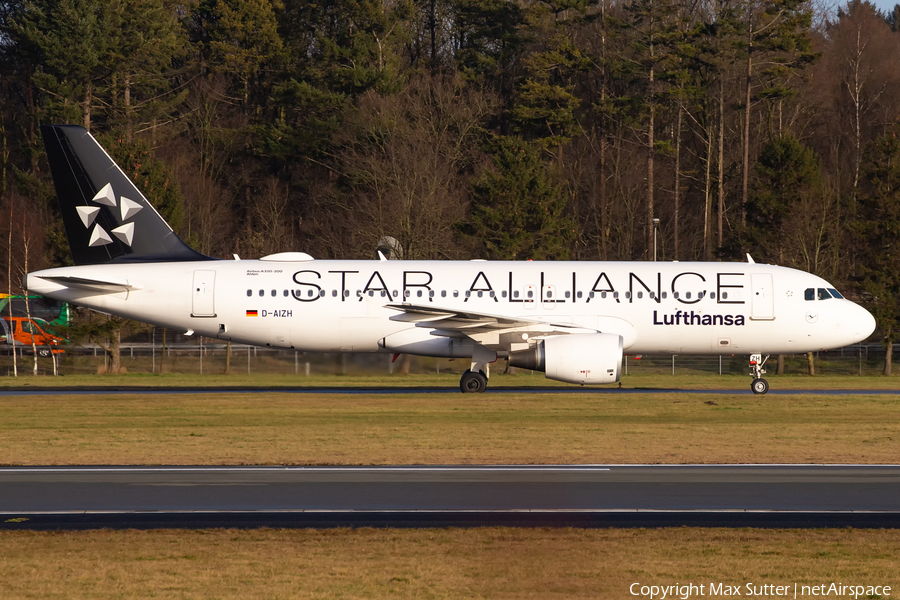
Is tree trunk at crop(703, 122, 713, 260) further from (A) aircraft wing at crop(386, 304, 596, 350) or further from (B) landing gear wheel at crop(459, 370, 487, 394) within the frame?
(A) aircraft wing at crop(386, 304, 596, 350)

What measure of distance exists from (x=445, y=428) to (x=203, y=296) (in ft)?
34.4

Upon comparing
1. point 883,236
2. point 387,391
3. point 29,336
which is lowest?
point 387,391

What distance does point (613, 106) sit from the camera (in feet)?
Answer: 215

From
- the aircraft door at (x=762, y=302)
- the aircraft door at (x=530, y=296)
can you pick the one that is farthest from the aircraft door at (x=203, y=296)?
the aircraft door at (x=762, y=302)

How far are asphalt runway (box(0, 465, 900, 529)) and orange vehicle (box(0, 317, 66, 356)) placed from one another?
30736 mm

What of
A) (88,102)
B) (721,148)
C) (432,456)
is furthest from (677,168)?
(432,456)

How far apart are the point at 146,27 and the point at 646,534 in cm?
5734

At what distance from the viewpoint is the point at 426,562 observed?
980 cm

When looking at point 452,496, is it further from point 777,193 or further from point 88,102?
point 88,102

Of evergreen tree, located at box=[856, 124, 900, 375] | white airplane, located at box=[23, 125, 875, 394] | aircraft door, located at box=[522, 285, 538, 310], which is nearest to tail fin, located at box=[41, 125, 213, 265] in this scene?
white airplane, located at box=[23, 125, 875, 394]

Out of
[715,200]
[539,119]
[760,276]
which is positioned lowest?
[760,276]

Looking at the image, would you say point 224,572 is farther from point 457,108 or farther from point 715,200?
point 715,200

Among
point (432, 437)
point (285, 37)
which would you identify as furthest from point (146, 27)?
point (432, 437)

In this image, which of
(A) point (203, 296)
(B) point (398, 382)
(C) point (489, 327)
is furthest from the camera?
(B) point (398, 382)
